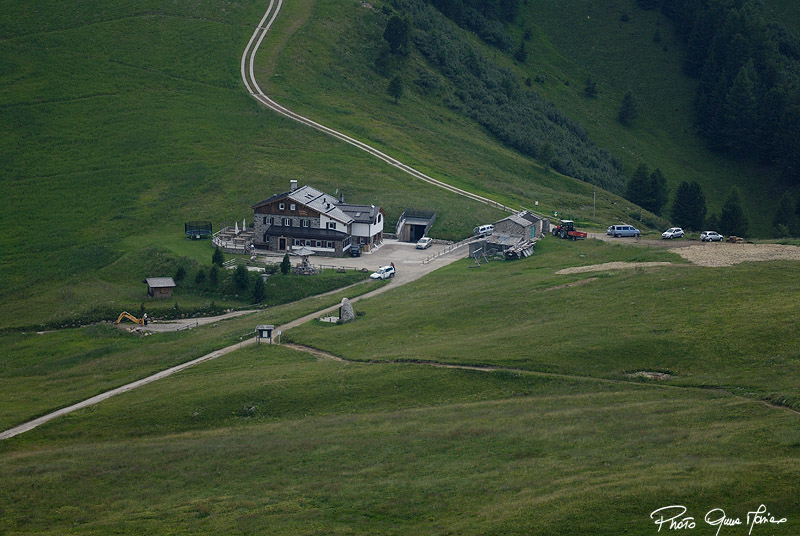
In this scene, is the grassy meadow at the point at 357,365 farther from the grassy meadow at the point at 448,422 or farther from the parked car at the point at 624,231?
→ the parked car at the point at 624,231

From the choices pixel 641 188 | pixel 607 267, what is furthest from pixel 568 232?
pixel 641 188

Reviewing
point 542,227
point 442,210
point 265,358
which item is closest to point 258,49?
point 442,210

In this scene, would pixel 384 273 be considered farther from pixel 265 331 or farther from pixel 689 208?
pixel 689 208

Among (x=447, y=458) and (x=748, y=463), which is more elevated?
(x=748, y=463)

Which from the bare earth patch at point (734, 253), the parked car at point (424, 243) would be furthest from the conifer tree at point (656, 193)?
the bare earth patch at point (734, 253)

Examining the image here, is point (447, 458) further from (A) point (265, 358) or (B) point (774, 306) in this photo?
(B) point (774, 306)

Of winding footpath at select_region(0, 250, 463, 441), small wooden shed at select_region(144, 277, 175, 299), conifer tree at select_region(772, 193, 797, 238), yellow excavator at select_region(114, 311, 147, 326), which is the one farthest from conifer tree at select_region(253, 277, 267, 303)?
conifer tree at select_region(772, 193, 797, 238)
